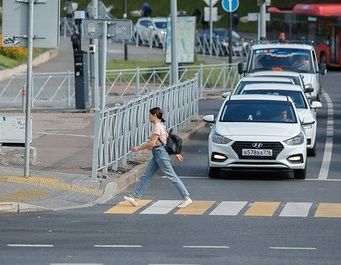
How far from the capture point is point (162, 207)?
2022cm

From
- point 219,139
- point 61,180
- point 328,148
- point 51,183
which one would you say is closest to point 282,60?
point 328,148

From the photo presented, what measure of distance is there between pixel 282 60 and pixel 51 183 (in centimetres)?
1813

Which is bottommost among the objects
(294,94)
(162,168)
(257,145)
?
(257,145)

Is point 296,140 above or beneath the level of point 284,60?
beneath

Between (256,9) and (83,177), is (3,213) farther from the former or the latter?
(256,9)

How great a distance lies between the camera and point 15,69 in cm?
5125

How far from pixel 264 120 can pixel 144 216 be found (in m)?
7.09

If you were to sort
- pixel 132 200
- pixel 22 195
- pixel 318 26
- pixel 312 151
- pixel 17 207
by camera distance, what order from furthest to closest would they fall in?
1. pixel 318 26
2. pixel 312 151
3. pixel 22 195
4. pixel 132 200
5. pixel 17 207

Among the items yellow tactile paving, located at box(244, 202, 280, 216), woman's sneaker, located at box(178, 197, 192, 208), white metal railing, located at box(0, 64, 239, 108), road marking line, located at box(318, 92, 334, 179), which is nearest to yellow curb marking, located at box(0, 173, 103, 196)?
woman's sneaker, located at box(178, 197, 192, 208)

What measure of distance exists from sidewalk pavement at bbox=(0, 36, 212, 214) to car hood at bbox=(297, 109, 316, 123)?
3.33m

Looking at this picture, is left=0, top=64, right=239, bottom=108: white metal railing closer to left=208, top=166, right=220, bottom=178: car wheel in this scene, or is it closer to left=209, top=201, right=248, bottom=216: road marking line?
left=208, top=166, right=220, bottom=178: car wheel

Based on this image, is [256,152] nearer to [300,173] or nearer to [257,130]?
[257,130]

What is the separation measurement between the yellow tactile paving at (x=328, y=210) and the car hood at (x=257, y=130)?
13.0 feet

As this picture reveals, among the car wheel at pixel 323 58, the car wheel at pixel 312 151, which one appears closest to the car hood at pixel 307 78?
the car wheel at pixel 312 151
